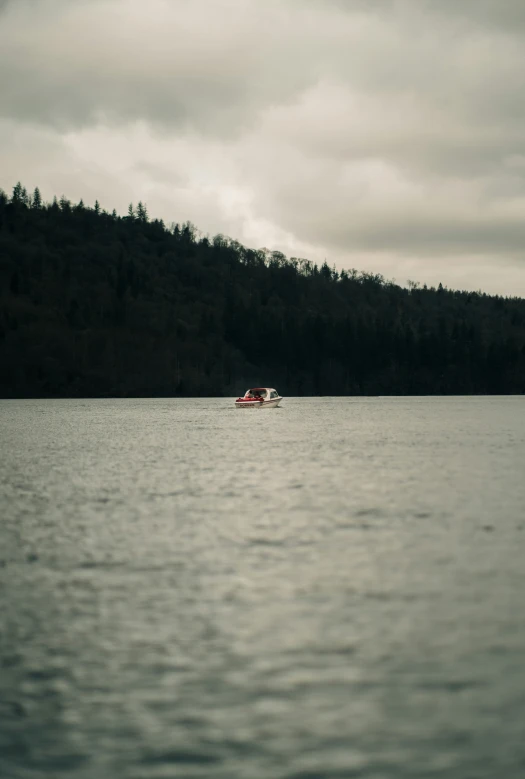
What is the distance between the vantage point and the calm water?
1031 cm

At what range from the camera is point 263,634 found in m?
15.3

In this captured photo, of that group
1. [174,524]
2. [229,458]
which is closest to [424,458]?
[229,458]

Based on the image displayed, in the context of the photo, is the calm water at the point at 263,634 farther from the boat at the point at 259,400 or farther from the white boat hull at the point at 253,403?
the boat at the point at 259,400

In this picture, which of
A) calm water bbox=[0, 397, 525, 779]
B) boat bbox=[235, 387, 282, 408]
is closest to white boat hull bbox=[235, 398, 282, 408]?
boat bbox=[235, 387, 282, 408]

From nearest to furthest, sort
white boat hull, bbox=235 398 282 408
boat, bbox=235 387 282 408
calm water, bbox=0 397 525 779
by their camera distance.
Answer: calm water, bbox=0 397 525 779 < white boat hull, bbox=235 398 282 408 < boat, bbox=235 387 282 408

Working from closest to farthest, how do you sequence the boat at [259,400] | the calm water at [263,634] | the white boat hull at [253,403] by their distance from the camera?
1. the calm water at [263,634]
2. the white boat hull at [253,403]
3. the boat at [259,400]

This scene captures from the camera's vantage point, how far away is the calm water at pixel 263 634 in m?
10.3

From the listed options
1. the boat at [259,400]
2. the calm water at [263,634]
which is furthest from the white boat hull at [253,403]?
the calm water at [263,634]

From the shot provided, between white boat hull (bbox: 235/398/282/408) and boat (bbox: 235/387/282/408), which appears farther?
boat (bbox: 235/387/282/408)

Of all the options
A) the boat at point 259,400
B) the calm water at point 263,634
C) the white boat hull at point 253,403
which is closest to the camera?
the calm water at point 263,634

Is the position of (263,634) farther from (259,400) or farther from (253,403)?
(259,400)

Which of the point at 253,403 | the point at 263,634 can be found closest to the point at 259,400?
the point at 253,403

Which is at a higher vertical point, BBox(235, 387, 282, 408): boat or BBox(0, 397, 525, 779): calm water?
BBox(235, 387, 282, 408): boat

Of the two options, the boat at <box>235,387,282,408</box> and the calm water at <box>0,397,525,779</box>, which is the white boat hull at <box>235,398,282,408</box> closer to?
the boat at <box>235,387,282,408</box>
